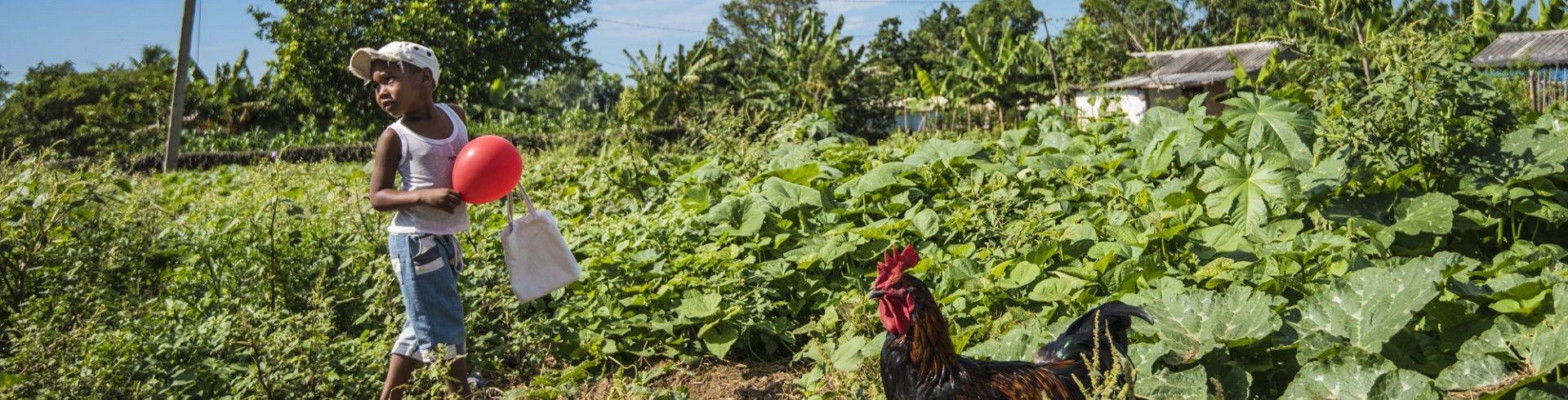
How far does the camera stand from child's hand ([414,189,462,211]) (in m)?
3.16

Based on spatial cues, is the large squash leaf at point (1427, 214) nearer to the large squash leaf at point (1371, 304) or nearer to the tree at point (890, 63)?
the large squash leaf at point (1371, 304)

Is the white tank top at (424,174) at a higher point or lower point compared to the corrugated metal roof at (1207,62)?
higher

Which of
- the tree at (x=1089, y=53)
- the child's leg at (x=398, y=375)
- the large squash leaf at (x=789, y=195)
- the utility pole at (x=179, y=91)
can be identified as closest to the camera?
the child's leg at (x=398, y=375)

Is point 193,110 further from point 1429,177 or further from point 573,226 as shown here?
point 1429,177

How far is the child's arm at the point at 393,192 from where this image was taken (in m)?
3.17

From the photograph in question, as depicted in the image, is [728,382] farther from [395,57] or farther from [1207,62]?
[1207,62]

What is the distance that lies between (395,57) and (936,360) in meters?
1.82

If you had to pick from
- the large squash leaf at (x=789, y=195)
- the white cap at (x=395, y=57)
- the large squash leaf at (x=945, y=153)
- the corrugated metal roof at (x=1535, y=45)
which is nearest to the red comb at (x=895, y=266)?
the white cap at (x=395, y=57)

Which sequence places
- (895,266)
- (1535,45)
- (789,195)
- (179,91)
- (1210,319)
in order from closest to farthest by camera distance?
(895,266) → (1210,319) → (789,195) → (179,91) → (1535,45)

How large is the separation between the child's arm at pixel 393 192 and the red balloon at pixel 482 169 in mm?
45

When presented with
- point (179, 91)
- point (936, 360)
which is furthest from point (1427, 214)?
point (179, 91)

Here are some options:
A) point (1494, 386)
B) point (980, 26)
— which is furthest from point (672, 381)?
point (980, 26)

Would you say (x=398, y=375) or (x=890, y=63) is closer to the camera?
(x=398, y=375)

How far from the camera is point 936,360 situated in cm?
261
